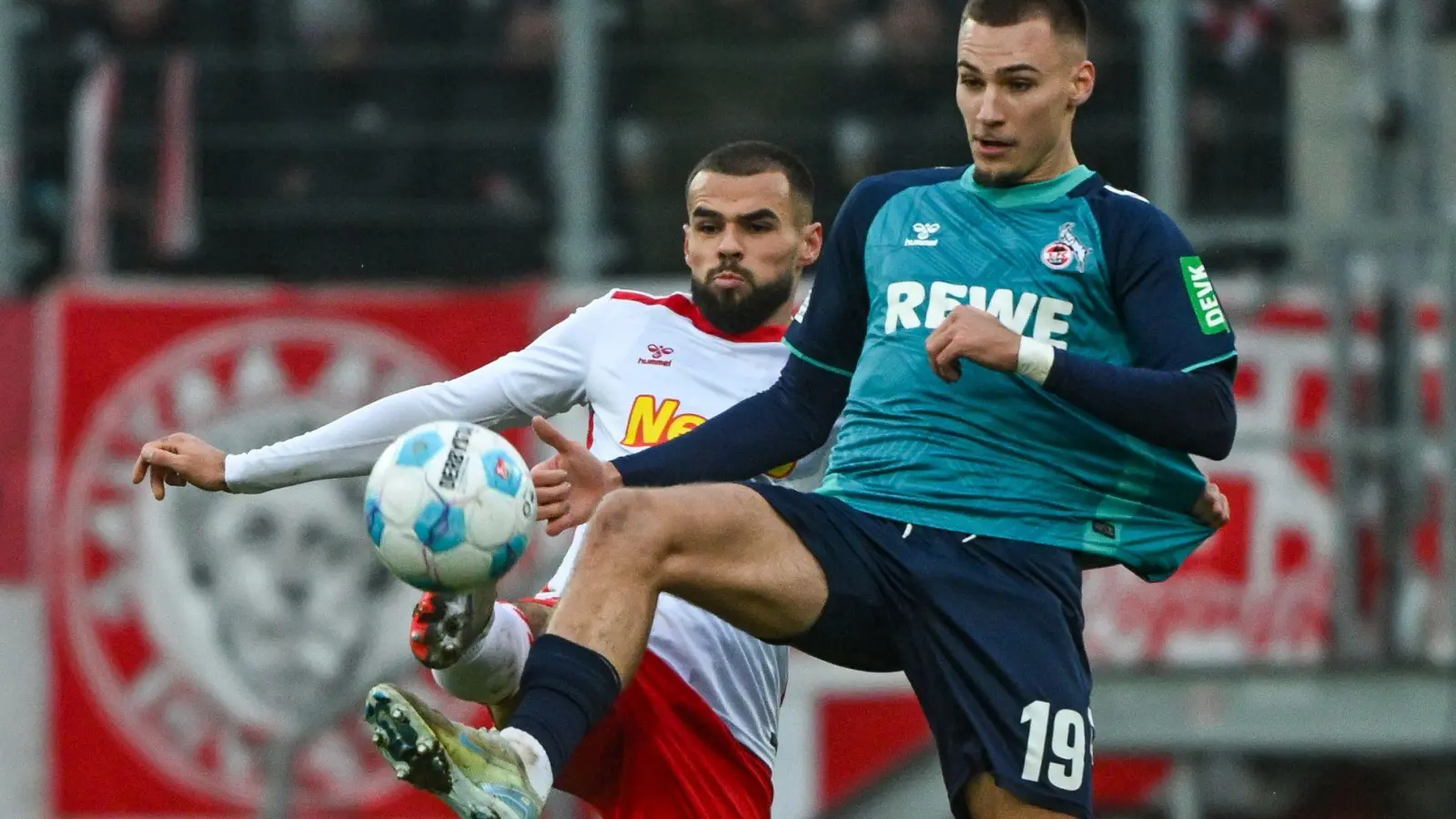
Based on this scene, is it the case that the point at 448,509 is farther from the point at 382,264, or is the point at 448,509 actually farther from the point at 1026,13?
the point at 382,264

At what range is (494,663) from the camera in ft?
18.5

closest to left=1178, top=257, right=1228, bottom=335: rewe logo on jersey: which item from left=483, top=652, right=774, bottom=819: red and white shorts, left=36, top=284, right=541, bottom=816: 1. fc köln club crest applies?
left=483, top=652, right=774, bottom=819: red and white shorts

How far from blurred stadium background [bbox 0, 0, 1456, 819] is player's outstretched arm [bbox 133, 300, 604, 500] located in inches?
143

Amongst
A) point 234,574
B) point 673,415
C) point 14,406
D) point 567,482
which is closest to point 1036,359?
point 567,482

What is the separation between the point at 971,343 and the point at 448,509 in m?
1.11

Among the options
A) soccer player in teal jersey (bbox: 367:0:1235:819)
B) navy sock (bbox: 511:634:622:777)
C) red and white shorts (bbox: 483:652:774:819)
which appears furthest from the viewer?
red and white shorts (bbox: 483:652:774:819)

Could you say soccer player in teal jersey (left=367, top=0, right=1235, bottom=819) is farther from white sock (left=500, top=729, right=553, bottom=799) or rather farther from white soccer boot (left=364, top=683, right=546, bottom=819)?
white soccer boot (left=364, top=683, right=546, bottom=819)

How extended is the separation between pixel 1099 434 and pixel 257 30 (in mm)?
6301

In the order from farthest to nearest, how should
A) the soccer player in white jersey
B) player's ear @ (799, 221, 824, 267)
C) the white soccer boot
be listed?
player's ear @ (799, 221, 824, 267) < the soccer player in white jersey < the white soccer boot

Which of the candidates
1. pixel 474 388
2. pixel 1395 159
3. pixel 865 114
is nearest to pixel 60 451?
pixel 865 114

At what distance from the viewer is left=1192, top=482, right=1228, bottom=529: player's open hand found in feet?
18.1

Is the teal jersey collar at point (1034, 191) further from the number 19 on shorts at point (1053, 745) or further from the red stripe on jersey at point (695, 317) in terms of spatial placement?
the number 19 on shorts at point (1053, 745)

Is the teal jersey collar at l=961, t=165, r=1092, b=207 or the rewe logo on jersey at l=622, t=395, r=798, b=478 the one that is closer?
the teal jersey collar at l=961, t=165, r=1092, b=207

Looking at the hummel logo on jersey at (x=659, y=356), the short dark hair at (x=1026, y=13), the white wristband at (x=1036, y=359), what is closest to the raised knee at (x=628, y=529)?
the white wristband at (x=1036, y=359)
